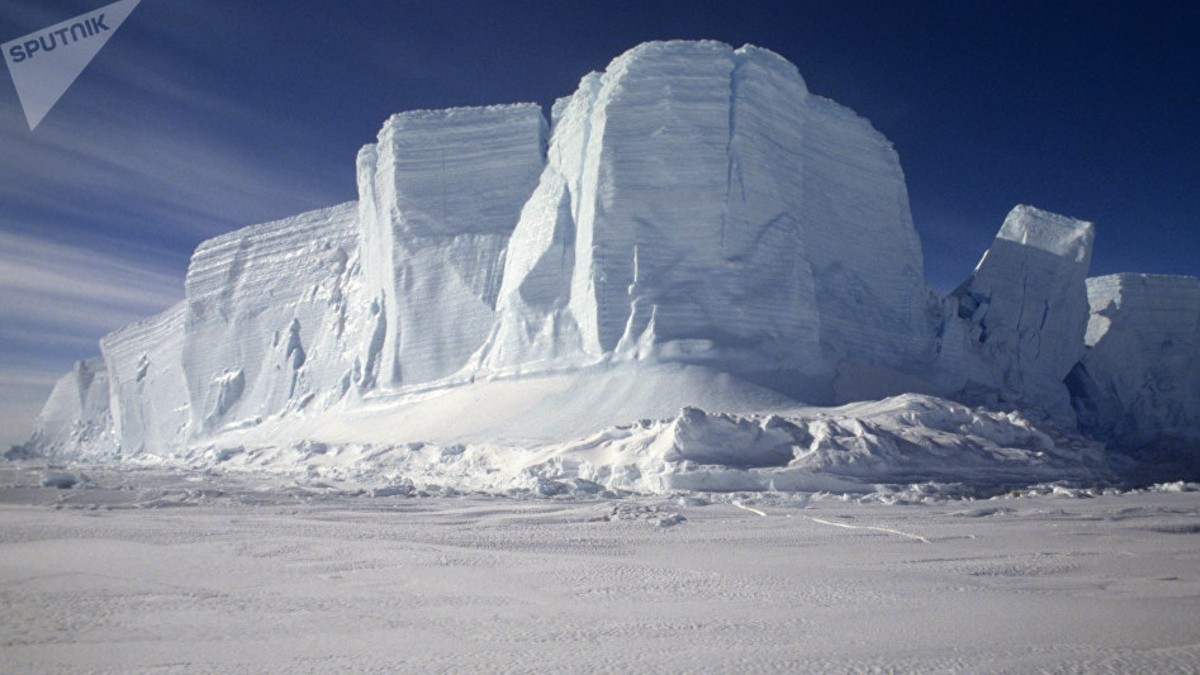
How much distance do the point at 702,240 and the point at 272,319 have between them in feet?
74.9

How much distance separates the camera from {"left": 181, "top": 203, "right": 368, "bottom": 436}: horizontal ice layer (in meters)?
33.3

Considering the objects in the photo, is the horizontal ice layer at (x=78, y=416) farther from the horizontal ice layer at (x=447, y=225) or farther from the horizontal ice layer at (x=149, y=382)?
the horizontal ice layer at (x=447, y=225)

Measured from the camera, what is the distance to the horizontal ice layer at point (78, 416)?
4778 cm

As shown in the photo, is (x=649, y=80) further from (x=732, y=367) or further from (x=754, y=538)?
(x=754, y=538)

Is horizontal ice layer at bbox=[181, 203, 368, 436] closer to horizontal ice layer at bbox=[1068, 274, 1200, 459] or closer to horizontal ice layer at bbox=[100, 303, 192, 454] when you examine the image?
horizontal ice layer at bbox=[100, 303, 192, 454]

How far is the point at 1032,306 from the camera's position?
29594 millimetres

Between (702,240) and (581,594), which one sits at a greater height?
(702,240)

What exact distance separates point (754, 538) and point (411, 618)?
Answer: 4503 mm

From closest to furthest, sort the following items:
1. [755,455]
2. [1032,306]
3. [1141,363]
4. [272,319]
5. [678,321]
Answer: [755,455], [678,321], [1032,306], [1141,363], [272,319]

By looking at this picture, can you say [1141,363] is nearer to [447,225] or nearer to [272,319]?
[447,225]

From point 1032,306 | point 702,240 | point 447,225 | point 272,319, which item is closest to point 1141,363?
point 1032,306

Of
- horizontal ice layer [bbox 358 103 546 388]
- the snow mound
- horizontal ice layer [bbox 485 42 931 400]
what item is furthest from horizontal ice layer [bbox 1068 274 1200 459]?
horizontal ice layer [bbox 358 103 546 388]

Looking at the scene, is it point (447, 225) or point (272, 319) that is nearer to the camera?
point (447, 225)

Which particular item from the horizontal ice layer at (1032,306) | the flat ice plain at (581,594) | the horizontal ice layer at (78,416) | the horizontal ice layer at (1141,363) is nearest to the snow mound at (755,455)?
the flat ice plain at (581,594)
